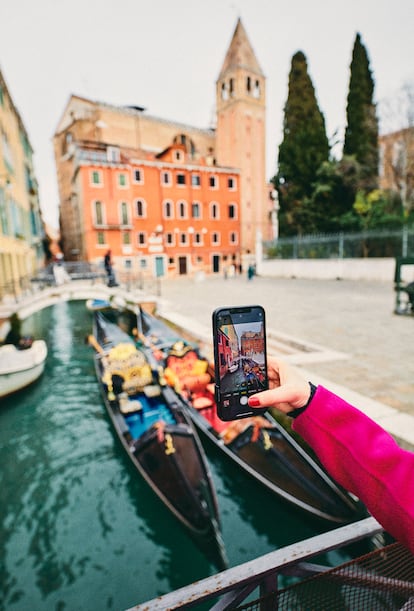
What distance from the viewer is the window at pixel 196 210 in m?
28.5

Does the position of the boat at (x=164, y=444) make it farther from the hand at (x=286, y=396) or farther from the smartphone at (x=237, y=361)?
the hand at (x=286, y=396)

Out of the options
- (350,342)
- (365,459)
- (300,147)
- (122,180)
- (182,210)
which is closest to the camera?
(365,459)

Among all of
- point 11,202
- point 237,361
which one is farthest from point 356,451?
point 11,202

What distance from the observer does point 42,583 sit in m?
3.84

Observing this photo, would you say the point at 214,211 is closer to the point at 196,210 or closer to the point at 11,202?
the point at 196,210

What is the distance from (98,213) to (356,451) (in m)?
26.2

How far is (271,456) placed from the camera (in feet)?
14.6

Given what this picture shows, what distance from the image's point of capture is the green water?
12.4 ft

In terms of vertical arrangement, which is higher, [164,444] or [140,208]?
[140,208]

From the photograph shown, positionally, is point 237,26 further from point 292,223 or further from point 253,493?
point 253,493

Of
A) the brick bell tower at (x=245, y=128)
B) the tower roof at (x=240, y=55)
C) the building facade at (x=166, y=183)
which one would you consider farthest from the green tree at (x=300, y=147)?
the tower roof at (x=240, y=55)

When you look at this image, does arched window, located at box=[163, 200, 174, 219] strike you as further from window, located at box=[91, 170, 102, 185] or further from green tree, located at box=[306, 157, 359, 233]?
green tree, located at box=[306, 157, 359, 233]

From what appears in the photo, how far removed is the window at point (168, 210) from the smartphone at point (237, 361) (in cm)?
2756

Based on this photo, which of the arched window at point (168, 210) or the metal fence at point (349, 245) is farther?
the arched window at point (168, 210)
